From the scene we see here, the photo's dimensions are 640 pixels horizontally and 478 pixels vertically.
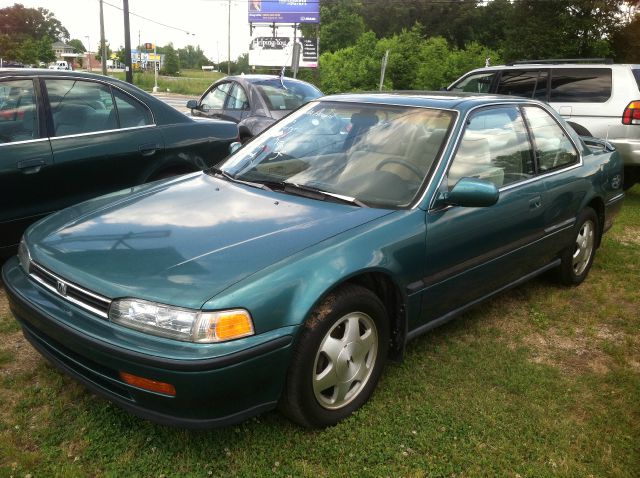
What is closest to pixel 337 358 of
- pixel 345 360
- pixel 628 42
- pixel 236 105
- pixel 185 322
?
pixel 345 360

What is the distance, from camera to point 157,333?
220 centimetres

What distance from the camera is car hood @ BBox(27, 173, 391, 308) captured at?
2307 millimetres

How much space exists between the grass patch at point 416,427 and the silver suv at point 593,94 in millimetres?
4649

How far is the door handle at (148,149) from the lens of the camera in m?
4.70

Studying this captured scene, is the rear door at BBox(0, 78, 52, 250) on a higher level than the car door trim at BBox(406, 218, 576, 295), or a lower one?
higher

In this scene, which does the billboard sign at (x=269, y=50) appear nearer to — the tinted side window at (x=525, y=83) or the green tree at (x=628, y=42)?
the green tree at (x=628, y=42)

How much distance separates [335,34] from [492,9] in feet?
41.7

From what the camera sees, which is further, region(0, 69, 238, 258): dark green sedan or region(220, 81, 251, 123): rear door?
region(220, 81, 251, 123): rear door

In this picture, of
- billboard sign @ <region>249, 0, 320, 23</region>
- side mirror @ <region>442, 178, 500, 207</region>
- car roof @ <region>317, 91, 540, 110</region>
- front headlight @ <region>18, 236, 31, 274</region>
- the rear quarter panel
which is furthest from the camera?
billboard sign @ <region>249, 0, 320, 23</region>

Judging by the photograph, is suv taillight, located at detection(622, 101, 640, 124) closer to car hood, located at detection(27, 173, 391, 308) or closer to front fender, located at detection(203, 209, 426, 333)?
front fender, located at detection(203, 209, 426, 333)

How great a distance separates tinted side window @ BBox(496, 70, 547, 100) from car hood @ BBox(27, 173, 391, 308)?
6210 millimetres

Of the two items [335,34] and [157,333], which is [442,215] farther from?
[335,34]

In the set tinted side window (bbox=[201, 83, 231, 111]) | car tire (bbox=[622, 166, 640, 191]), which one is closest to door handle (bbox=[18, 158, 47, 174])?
tinted side window (bbox=[201, 83, 231, 111])

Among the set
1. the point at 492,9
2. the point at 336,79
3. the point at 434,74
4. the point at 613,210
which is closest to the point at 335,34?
the point at 492,9
